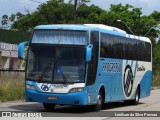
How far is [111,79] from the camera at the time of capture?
2000 cm

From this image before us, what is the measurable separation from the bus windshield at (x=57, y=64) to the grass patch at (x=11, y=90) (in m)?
5.13

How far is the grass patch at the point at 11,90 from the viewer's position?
22.3 metres

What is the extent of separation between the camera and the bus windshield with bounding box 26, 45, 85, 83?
16953mm

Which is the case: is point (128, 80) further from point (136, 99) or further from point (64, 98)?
point (64, 98)

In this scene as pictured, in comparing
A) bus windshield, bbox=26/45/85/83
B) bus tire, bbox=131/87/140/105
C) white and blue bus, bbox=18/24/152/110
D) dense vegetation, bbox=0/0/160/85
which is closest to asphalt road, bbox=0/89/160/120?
white and blue bus, bbox=18/24/152/110

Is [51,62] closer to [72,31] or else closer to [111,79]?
[72,31]

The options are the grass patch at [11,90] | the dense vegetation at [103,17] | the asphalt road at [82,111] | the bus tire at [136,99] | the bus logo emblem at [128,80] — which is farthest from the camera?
the dense vegetation at [103,17]

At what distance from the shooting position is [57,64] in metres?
17.1

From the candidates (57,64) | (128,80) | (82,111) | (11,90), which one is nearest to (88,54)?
(57,64)

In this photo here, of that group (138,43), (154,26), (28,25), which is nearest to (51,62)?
(138,43)

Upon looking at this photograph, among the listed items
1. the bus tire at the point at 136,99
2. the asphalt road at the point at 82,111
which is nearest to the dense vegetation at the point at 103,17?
the bus tire at the point at 136,99

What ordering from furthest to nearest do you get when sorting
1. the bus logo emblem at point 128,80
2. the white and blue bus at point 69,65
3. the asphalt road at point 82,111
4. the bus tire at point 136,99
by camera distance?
the bus tire at point 136,99, the bus logo emblem at point 128,80, the white and blue bus at point 69,65, the asphalt road at point 82,111

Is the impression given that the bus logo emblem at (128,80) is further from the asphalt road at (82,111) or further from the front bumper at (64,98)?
the front bumper at (64,98)

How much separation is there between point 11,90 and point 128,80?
5922 millimetres
